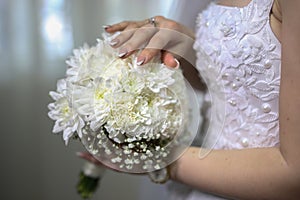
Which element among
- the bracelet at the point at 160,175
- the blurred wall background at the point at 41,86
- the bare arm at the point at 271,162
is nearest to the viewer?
the bare arm at the point at 271,162

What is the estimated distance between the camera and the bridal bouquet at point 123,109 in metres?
0.71

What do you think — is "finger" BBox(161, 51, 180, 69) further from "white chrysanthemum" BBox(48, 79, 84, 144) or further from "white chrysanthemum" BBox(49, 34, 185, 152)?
"white chrysanthemum" BBox(48, 79, 84, 144)

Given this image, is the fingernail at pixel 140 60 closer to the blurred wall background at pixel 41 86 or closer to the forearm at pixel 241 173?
the forearm at pixel 241 173

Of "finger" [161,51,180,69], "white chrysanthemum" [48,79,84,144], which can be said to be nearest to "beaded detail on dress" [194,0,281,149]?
"finger" [161,51,180,69]

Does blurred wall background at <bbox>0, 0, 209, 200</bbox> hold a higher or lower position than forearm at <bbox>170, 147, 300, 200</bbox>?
lower

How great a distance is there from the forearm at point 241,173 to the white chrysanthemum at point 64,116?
21cm

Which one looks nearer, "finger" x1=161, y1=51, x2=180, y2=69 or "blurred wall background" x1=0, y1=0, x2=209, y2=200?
"finger" x1=161, y1=51, x2=180, y2=69

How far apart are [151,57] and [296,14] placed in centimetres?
25

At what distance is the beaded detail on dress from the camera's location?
748 mm

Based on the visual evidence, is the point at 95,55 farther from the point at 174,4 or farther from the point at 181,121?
the point at 174,4

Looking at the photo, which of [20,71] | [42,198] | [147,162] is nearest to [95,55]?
[147,162]

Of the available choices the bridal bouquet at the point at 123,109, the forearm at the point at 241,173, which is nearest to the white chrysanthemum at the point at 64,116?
the bridal bouquet at the point at 123,109

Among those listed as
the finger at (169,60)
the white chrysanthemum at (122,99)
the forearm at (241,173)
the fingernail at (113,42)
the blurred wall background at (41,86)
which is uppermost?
the fingernail at (113,42)

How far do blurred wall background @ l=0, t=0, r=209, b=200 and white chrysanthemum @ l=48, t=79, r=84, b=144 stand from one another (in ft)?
3.11
